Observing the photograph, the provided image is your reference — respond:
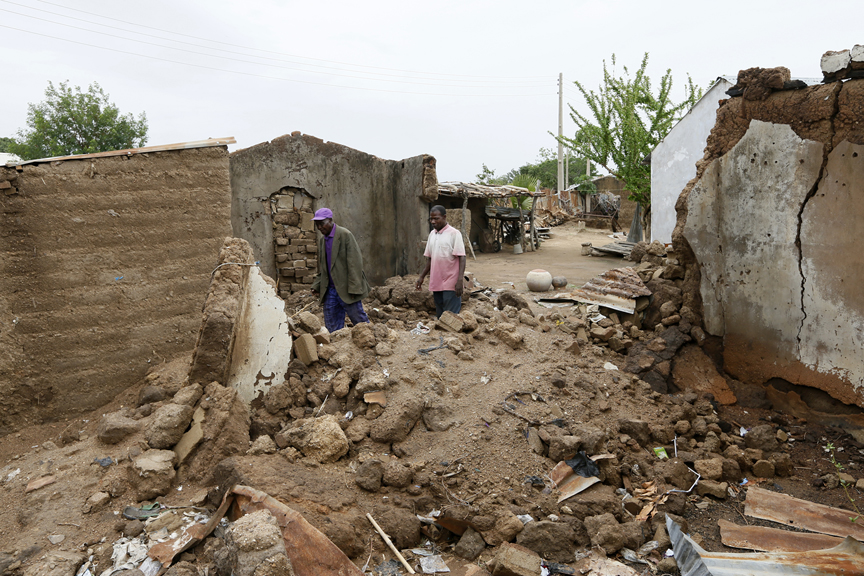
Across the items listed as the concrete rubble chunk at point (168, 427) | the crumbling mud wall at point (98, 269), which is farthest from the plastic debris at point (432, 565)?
the crumbling mud wall at point (98, 269)

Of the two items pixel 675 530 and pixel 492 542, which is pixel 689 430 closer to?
pixel 675 530

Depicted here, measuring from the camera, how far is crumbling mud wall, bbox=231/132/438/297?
30.0ft

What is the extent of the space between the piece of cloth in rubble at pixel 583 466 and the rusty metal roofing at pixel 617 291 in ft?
7.82

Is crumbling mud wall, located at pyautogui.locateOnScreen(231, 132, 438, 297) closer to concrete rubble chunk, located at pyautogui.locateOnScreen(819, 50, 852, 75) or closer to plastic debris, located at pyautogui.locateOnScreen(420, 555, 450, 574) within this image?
concrete rubble chunk, located at pyautogui.locateOnScreen(819, 50, 852, 75)

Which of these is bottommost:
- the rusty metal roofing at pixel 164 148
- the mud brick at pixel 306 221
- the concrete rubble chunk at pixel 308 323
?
the concrete rubble chunk at pixel 308 323

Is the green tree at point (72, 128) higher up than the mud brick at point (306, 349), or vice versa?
the green tree at point (72, 128)

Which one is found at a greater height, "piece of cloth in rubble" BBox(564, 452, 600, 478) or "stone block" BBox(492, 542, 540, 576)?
"piece of cloth in rubble" BBox(564, 452, 600, 478)

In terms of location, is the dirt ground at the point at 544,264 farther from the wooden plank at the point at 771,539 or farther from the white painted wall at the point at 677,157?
the wooden plank at the point at 771,539

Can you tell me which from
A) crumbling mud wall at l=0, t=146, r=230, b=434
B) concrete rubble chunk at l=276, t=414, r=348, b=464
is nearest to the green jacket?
crumbling mud wall at l=0, t=146, r=230, b=434

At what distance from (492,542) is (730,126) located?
3.81 metres

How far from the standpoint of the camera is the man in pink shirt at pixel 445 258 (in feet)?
17.7

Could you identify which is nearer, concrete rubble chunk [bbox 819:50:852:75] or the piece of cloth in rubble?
the piece of cloth in rubble

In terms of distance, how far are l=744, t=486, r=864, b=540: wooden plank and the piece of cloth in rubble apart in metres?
0.93

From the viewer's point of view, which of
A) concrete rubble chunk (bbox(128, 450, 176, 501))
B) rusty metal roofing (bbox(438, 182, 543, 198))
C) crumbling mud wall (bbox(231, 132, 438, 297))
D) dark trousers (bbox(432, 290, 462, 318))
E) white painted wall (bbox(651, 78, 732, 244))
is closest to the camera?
concrete rubble chunk (bbox(128, 450, 176, 501))
